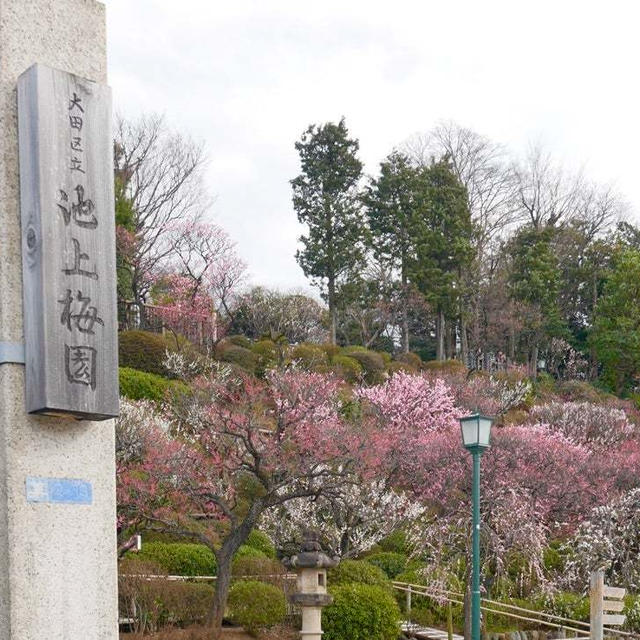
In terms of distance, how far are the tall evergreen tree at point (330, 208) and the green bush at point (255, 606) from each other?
22.3 meters

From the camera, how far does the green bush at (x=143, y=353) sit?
89.4 feet

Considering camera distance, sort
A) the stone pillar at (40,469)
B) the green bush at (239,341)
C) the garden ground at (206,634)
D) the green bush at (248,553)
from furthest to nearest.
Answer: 1. the green bush at (239,341)
2. the green bush at (248,553)
3. the garden ground at (206,634)
4. the stone pillar at (40,469)

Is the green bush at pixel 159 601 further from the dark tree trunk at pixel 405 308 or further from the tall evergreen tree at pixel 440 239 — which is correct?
the dark tree trunk at pixel 405 308

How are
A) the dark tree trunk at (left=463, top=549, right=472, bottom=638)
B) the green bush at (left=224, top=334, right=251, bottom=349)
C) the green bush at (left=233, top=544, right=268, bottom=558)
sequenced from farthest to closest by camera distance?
the green bush at (left=224, top=334, right=251, bottom=349)
the green bush at (left=233, top=544, right=268, bottom=558)
the dark tree trunk at (left=463, top=549, right=472, bottom=638)

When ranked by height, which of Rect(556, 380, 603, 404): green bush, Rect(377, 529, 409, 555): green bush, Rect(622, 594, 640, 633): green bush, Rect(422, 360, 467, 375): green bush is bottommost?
Rect(622, 594, 640, 633): green bush

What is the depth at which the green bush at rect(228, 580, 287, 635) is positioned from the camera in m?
14.6

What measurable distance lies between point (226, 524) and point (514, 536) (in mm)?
5517

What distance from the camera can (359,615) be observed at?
14.3m

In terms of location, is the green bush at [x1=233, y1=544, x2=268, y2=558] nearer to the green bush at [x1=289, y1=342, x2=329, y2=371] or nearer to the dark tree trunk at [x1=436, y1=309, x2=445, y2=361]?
the green bush at [x1=289, y1=342, x2=329, y2=371]

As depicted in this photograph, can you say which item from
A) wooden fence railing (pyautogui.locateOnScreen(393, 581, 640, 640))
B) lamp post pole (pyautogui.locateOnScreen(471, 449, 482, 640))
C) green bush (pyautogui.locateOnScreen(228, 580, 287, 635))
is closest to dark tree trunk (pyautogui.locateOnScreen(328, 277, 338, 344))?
wooden fence railing (pyautogui.locateOnScreen(393, 581, 640, 640))

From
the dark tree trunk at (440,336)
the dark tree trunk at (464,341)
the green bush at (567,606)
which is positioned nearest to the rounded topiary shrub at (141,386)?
the green bush at (567,606)

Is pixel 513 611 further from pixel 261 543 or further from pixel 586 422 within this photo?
pixel 586 422

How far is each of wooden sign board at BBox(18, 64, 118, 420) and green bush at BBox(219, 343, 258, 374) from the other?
25172 millimetres

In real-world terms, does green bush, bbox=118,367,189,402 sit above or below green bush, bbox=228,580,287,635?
above
